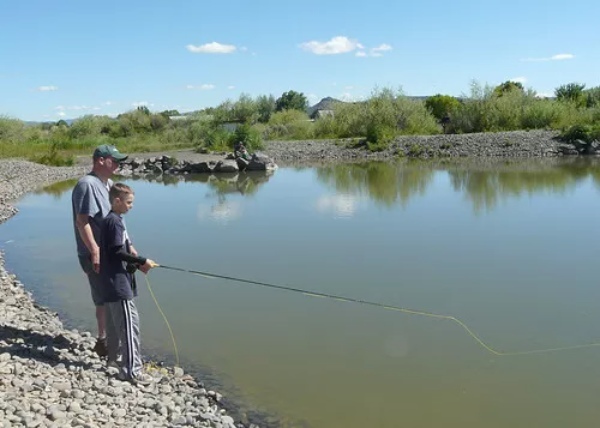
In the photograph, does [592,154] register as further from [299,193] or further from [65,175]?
[65,175]

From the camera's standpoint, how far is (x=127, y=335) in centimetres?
512

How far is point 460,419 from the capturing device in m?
4.98

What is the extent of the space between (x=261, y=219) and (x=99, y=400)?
34.4 feet

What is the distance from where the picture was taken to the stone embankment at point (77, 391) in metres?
4.31

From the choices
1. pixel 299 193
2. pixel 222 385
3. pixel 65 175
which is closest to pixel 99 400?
pixel 222 385

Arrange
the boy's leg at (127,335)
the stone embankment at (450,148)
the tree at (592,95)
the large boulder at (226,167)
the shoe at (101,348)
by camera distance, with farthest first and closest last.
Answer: the tree at (592,95) → the stone embankment at (450,148) → the large boulder at (226,167) → the shoe at (101,348) → the boy's leg at (127,335)

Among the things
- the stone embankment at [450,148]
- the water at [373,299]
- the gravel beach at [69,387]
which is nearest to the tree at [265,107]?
the stone embankment at [450,148]

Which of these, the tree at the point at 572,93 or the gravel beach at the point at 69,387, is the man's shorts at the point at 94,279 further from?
the tree at the point at 572,93

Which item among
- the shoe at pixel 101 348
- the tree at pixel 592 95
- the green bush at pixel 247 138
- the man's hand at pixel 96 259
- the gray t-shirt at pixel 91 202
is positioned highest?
the tree at pixel 592 95

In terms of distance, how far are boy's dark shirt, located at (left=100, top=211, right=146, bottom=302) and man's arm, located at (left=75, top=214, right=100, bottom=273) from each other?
0.13 ft

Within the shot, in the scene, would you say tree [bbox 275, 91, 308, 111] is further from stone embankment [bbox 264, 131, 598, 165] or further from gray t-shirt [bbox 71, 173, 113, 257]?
gray t-shirt [bbox 71, 173, 113, 257]

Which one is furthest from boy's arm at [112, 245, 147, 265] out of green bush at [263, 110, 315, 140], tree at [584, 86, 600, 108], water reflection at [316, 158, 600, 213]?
tree at [584, 86, 600, 108]

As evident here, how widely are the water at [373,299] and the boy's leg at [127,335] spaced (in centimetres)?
90

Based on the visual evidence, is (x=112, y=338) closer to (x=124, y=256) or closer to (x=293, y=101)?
(x=124, y=256)
